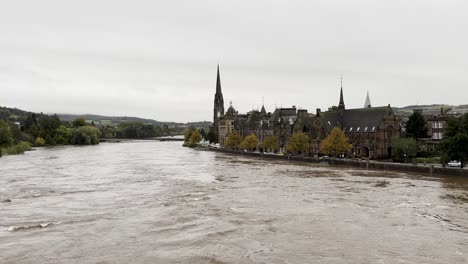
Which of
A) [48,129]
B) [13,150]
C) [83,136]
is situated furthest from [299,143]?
[48,129]

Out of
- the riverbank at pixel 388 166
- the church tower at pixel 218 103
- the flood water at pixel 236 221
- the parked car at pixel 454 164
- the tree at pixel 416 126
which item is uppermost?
the church tower at pixel 218 103

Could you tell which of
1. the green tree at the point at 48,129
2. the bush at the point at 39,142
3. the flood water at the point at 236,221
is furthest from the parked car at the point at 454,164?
the green tree at the point at 48,129

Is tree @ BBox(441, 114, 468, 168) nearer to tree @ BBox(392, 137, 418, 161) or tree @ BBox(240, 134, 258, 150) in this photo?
tree @ BBox(392, 137, 418, 161)

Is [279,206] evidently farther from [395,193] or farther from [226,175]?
[226,175]

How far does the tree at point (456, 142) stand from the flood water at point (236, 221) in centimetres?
405

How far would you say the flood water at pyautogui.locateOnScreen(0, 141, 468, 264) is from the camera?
2145cm

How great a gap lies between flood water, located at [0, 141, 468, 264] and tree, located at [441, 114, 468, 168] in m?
4.05

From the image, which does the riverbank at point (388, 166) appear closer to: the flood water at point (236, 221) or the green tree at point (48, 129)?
the flood water at point (236, 221)

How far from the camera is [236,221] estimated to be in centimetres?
2803

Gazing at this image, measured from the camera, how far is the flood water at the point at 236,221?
2145 cm

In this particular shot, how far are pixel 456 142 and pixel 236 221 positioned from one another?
30957mm

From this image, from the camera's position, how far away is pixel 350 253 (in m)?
21.5

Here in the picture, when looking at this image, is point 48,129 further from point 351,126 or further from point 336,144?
point 336,144

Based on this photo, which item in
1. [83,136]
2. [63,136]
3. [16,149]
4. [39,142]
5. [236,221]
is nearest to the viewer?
[236,221]
